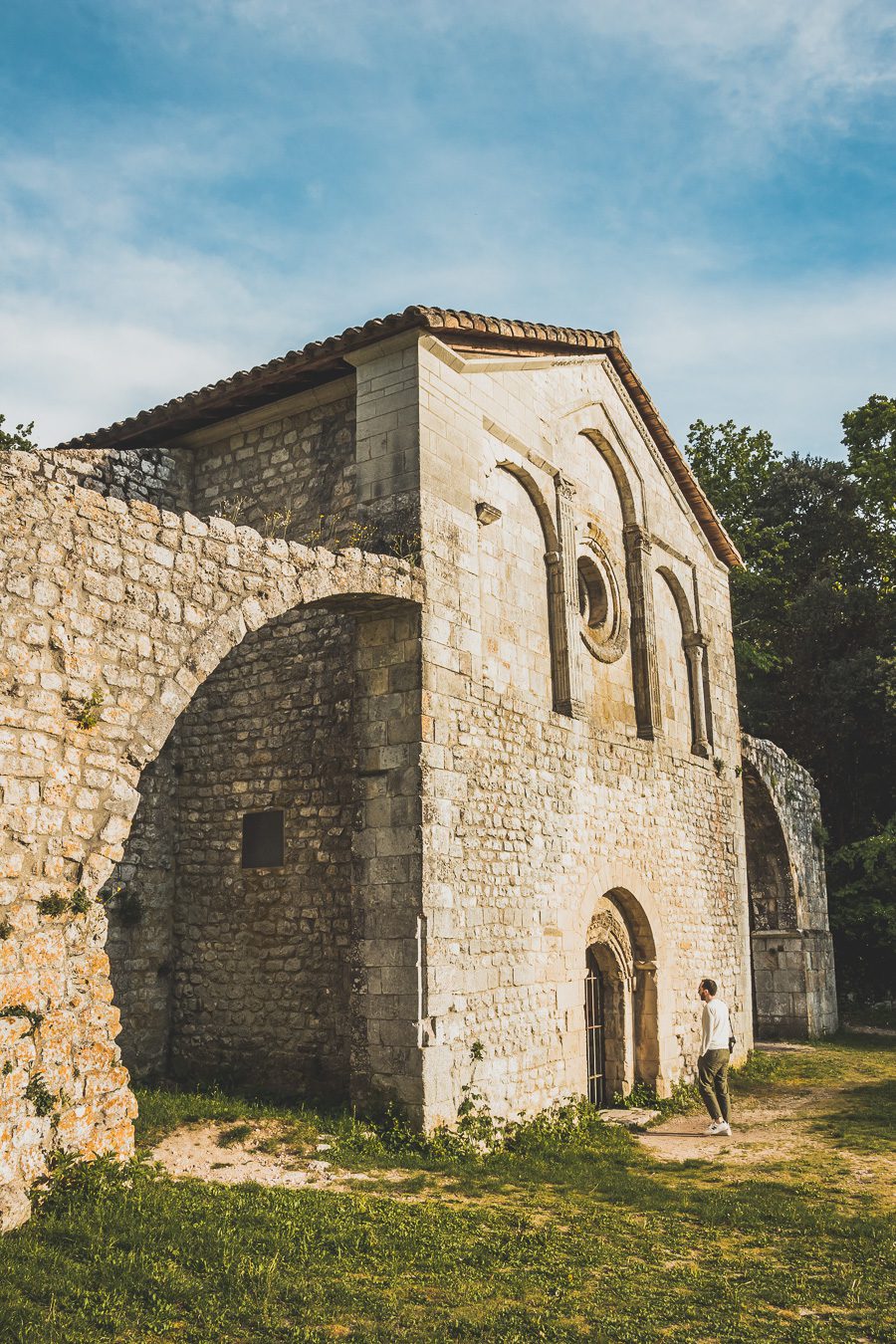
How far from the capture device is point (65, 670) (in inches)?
223

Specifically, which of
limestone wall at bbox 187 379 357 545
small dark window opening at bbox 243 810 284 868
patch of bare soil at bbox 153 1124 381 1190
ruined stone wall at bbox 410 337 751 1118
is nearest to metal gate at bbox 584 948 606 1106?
ruined stone wall at bbox 410 337 751 1118

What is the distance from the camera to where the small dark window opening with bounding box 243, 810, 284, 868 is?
9442 mm

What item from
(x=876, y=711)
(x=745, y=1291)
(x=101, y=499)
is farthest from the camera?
(x=876, y=711)

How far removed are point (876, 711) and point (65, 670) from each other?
1910 centimetres

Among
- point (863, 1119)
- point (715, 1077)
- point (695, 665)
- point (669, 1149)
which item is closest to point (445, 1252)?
point (669, 1149)

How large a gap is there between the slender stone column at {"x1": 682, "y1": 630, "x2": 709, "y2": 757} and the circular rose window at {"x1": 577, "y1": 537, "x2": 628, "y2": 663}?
2036 millimetres

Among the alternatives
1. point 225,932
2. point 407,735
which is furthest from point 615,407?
point 225,932

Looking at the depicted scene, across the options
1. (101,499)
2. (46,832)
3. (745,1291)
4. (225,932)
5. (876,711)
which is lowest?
(745,1291)

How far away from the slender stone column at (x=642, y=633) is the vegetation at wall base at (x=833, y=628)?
332 inches

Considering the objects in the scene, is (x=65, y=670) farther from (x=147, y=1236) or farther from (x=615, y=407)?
(x=615, y=407)

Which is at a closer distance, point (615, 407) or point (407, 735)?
point (407, 735)

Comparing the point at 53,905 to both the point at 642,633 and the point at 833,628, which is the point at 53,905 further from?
the point at 833,628

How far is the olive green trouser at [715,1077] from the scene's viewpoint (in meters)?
9.99

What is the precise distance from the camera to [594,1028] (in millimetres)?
11391
